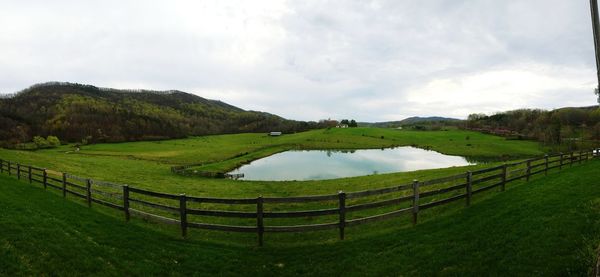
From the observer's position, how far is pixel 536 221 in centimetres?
912

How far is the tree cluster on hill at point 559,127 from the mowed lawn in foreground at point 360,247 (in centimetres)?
4832

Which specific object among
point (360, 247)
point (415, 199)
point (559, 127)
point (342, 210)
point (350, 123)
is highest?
point (350, 123)

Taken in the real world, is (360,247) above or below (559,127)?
below

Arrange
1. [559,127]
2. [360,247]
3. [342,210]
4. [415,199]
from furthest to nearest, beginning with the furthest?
[559,127] → [415,199] → [342,210] → [360,247]

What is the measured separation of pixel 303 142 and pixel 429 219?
9094cm

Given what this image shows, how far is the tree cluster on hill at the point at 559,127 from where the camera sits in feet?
253

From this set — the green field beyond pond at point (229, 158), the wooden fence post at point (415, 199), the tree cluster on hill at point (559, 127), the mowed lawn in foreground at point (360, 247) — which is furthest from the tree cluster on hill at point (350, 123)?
the mowed lawn in foreground at point (360, 247)

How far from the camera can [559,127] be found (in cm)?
8475

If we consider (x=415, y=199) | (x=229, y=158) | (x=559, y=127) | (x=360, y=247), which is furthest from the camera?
(x=559, y=127)

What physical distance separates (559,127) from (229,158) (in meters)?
83.4

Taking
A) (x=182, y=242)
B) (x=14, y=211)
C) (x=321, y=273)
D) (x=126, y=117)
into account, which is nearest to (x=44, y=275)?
(x=182, y=242)

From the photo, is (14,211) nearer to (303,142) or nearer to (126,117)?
(303,142)

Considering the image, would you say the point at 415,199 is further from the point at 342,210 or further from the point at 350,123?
A: the point at 350,123

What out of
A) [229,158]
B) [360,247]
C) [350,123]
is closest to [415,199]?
[360,247]
